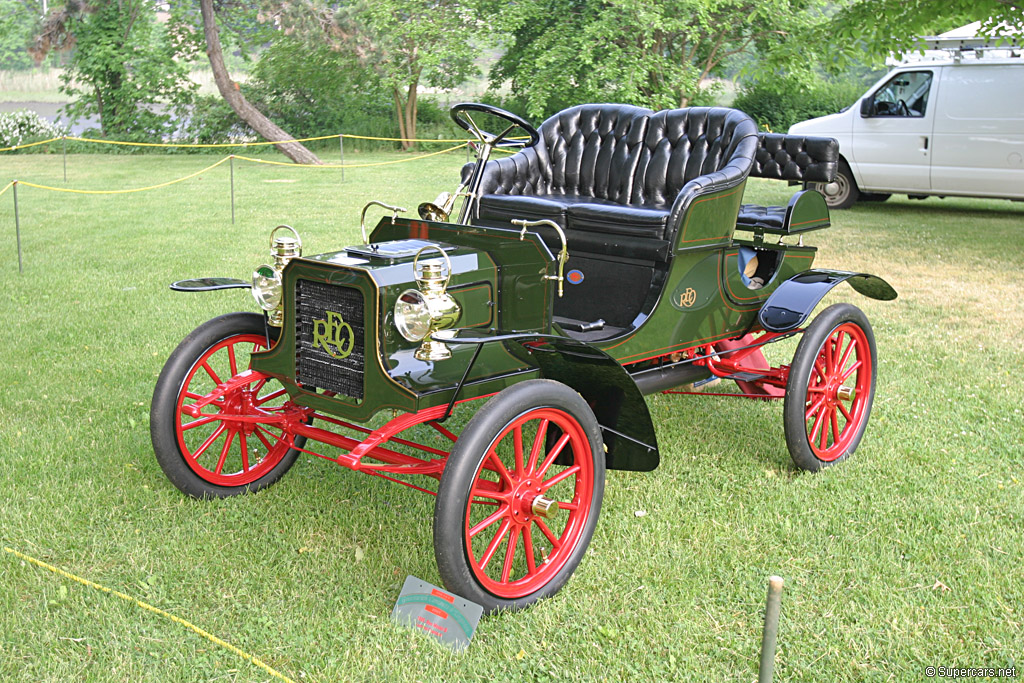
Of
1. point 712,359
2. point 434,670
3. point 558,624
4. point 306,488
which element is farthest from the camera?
point 712,359

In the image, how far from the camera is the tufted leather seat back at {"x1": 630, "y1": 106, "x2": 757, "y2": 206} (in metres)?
4.48

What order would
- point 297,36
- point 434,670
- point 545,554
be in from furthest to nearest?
point 297,36 → point 545,554 → point 434,670

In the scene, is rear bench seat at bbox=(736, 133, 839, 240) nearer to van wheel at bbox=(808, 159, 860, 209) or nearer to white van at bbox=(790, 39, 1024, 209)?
white van at bbox=(790, 39, 1024, 209)

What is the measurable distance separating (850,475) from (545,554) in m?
1.57

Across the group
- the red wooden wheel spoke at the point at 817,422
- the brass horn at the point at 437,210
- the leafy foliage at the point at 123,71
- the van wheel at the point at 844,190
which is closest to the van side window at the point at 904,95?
the van wheel at the point at 844,190

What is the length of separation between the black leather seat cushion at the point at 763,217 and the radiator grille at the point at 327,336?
7.07 feet

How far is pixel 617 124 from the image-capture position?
4.90m

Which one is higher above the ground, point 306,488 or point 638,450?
point 638,450

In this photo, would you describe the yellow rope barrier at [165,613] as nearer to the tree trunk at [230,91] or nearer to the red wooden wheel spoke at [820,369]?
the red wooden wheel spoke at [820,369]

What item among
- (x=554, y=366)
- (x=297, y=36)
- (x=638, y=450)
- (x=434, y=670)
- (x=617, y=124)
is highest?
(x=297, y=36)

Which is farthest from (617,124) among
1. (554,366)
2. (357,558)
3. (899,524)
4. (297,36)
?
(297,36)

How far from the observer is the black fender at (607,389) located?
3068 millimetres

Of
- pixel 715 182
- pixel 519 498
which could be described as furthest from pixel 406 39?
pixel 519 498

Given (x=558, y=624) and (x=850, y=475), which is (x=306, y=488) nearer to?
(x=558, y=624)
